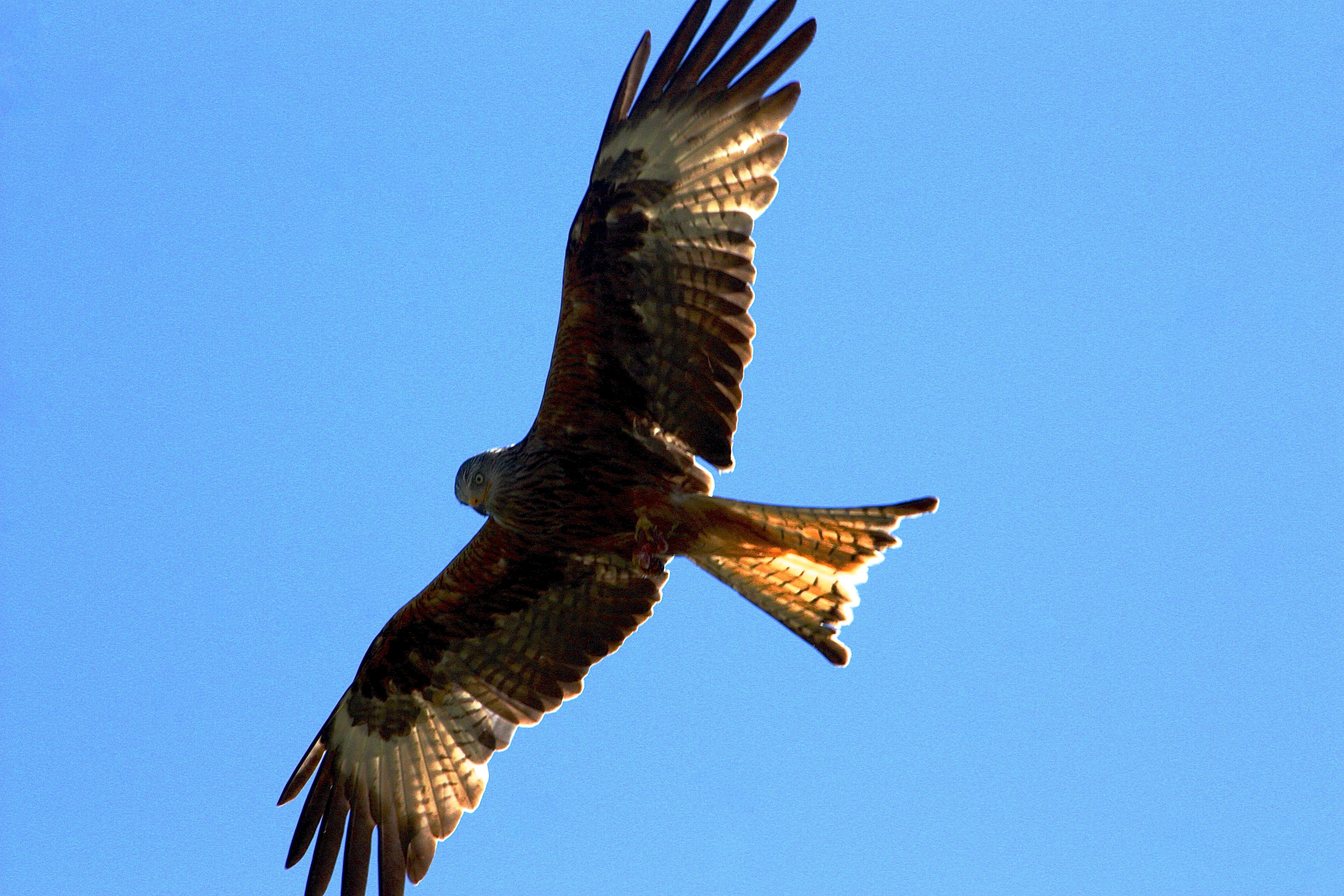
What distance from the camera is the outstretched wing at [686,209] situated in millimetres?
6168

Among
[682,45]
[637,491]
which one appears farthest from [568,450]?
[682,45]

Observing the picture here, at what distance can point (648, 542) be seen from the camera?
666 centimetres

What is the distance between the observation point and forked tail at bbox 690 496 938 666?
607cm

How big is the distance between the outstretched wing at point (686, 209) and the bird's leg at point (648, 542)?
28.0 inches

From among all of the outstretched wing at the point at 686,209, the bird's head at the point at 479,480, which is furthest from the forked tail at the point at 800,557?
the bird's head at the point at 479,480

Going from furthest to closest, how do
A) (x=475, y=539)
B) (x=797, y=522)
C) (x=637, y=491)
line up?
(x=475, y=539) → (x=637, y=491) → (x=797, y=522)

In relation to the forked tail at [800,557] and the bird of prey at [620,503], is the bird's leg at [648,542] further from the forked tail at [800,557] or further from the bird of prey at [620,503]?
the forked tail at [800,557]

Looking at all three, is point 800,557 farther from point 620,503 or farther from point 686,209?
point 686,209

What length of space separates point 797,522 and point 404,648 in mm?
2572

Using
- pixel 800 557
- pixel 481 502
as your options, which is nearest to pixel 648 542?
pixel 800 557

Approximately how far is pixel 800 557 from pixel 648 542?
77 centimetres

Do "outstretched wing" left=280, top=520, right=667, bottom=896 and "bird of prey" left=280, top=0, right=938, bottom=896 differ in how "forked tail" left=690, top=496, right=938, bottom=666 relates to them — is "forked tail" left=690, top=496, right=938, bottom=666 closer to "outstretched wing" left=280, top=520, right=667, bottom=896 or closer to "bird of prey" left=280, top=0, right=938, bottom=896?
"bird of prey" left=280, top=0, right=938, bottom=896

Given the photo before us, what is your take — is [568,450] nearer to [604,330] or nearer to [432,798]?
[604,330]

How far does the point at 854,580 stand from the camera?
21.0ft
